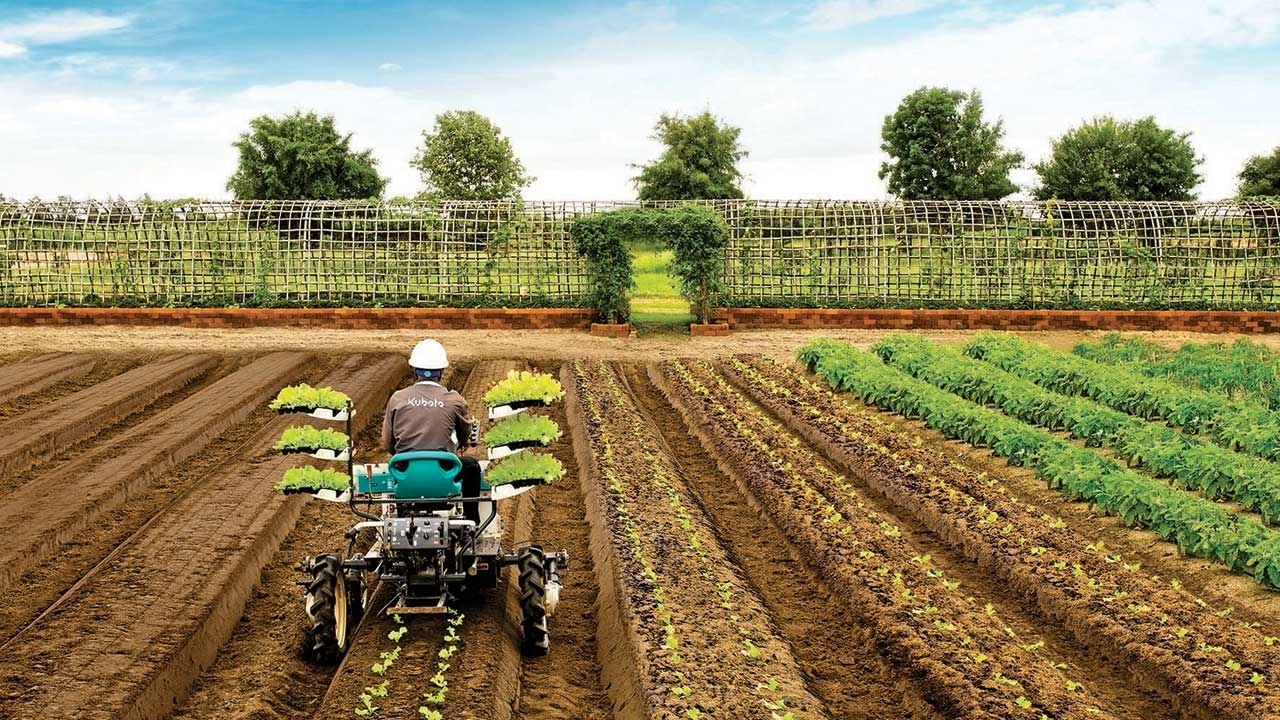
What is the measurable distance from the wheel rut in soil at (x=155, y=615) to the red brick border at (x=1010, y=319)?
51.3ft

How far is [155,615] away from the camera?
7879 millimetres

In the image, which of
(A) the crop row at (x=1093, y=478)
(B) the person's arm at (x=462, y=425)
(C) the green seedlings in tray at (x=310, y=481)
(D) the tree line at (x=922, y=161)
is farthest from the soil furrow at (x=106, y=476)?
(D) the tree line at (x=922, y=161)

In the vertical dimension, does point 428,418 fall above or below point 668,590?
above

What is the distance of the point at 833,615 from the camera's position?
8.51 m

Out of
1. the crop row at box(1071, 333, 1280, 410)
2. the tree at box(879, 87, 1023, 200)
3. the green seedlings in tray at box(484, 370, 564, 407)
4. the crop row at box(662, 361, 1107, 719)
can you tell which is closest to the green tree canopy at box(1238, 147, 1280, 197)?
the tree at box(879, 87, 1023, 200)

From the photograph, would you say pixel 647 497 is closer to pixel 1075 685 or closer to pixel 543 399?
pixel 543 399

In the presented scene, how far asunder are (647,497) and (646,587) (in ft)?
8.30

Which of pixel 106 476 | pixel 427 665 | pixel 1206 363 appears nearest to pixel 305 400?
pixel 427 665

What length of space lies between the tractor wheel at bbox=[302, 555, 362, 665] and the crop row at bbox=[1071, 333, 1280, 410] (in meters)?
12.1

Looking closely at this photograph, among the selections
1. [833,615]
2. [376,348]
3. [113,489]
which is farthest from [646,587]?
[376,348]

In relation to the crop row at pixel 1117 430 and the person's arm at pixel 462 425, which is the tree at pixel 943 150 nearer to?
the crop row at pixel 1117 430

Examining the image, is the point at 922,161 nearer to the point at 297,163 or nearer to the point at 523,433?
the point at 297,163

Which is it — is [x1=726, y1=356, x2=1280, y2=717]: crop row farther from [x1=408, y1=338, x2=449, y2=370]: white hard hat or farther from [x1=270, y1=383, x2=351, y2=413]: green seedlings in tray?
[x1=270, y1=383, x2=351, y2=413]: green seedlings in tray

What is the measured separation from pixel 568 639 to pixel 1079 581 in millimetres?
3644
